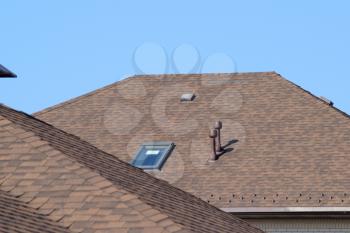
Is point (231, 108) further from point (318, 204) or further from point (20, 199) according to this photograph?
point (20, 199)

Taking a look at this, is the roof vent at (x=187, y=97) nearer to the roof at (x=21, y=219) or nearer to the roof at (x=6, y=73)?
the roof at (x=6, y=73)

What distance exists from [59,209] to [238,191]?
14.7 meters

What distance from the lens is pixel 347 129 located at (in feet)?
97.2

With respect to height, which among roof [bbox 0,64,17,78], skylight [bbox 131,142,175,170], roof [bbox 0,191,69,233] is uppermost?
skylight [bbox 131,142,175,170]

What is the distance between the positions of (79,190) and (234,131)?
1784 cm

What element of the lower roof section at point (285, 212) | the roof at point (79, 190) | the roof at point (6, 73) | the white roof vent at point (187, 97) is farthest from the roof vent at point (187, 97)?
the roof at point (6, 73)

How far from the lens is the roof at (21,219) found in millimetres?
11383

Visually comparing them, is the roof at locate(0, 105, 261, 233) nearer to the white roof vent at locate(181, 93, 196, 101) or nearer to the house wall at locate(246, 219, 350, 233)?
the house wall at locate(246, 219, 350, 233)

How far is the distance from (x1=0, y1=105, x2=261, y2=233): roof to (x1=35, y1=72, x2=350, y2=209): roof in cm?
1174

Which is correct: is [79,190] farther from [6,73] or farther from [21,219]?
[6,73]

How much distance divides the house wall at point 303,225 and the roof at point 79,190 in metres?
11.1

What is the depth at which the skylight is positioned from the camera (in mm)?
29172

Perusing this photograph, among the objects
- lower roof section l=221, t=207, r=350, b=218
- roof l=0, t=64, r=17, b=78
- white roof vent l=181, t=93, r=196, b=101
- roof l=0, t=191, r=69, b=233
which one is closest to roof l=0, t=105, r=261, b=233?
roof l=0, t=191, r=69, b=233

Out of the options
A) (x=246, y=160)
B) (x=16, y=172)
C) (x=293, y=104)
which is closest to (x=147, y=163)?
(x=246, y=160)
